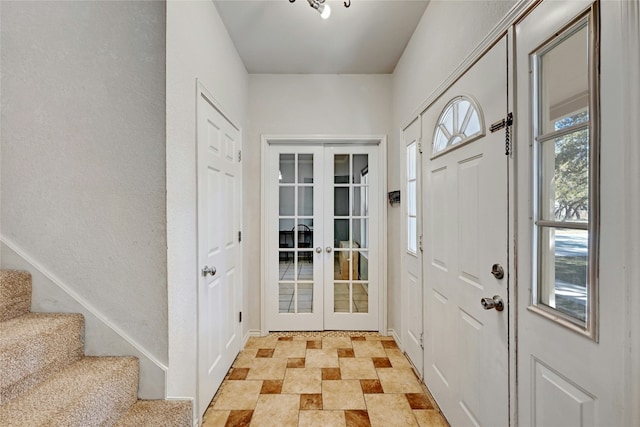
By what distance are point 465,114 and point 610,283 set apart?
106 cm

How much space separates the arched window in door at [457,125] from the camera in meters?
1.43

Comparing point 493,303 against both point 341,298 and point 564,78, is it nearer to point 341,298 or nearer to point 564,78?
point 564,78

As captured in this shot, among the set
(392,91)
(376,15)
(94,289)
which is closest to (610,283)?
(94,289)

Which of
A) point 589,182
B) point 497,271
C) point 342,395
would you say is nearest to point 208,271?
point 342,395

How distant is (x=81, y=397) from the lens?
42.1 inches

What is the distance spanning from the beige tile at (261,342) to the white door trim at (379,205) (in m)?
0.09

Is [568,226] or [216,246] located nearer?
[568,226]

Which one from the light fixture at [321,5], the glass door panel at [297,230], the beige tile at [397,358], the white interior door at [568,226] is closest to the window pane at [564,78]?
the white interior door at [568,226]

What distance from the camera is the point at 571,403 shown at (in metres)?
0.90

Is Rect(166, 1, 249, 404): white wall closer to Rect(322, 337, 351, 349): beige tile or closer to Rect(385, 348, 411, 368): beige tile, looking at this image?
Rect(322, 337, 351, 349): beige tile

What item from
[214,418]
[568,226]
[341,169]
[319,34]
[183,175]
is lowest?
[214,418]

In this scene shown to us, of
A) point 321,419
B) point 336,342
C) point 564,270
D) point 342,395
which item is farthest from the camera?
point 336,342

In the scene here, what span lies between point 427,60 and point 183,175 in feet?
5.99

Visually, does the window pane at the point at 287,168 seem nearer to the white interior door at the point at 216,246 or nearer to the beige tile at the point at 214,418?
the white interior door at the point at 216,246
